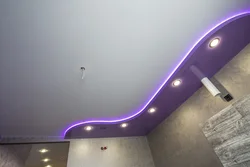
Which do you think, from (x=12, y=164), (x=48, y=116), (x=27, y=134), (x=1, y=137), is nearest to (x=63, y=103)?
(x=48, y=116)

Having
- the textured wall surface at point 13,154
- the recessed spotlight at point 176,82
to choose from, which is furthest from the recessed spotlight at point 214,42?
the textured wall surface at point 13,154

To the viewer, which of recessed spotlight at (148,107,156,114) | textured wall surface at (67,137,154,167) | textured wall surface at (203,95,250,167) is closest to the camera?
textured wall surface at (203,95,250,167)

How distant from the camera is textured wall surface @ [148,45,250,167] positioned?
133 cm

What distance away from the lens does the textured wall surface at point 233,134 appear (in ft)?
3.86

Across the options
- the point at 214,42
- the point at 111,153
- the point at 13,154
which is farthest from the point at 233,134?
the point at 13,154

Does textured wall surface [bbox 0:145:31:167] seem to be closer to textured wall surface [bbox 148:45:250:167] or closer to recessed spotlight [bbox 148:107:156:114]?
recessed spotlight [bbox 148:107:156:114]

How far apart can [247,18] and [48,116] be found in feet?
7.35

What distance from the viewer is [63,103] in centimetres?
161

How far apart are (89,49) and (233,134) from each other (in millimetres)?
1479

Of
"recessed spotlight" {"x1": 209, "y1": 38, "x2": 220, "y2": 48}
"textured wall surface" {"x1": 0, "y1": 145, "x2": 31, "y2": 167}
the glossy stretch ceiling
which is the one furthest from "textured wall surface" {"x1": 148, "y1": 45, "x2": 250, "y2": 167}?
Result: "textured wall surface" {"x1": 0, "y1": 145, "x2": 31, "y2": 167}

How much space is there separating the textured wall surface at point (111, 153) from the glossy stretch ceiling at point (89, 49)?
2.34 ft

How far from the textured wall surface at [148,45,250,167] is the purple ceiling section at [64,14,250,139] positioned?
3.2 inches

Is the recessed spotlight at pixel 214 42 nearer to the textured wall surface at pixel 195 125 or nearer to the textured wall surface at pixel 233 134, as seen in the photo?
the textured wall surface at pixel 195 125

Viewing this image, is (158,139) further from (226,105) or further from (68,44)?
(68,44)
